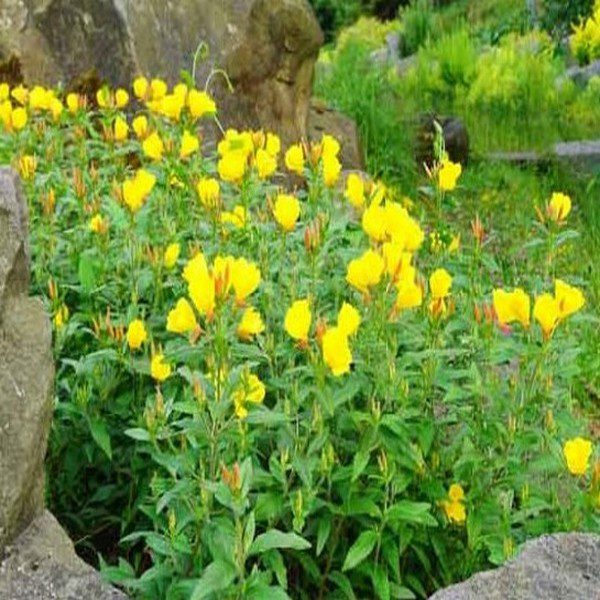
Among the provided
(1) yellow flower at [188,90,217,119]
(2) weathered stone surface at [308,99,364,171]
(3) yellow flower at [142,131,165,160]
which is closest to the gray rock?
(2) weathered stone surface at [308,99,364,171]

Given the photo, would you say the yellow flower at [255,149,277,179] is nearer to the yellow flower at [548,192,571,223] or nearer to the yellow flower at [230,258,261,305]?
the yellow flower at [548,192,571,223]

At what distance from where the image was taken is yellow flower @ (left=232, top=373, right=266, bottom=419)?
2.43 m

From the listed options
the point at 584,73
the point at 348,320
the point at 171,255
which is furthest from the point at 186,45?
the point at 584,73

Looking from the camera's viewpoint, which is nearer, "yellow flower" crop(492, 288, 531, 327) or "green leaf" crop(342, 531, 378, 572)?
"green leaf" crop(342, 531, 378, 572)

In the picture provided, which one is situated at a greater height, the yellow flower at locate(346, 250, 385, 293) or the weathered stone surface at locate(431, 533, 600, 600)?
the yellow flower at locate(346, 250, 385, 293)

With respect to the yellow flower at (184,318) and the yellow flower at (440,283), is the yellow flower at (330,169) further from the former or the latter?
the yellow flower at (184,318)

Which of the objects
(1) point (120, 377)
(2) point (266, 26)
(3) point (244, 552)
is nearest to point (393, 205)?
(1) point (120, 377)

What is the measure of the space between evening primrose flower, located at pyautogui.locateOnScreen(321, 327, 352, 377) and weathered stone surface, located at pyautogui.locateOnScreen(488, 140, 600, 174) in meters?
6.32

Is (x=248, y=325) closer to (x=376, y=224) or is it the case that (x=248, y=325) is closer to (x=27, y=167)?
(x=376, y=224)

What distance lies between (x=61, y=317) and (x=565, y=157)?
6.45 metres

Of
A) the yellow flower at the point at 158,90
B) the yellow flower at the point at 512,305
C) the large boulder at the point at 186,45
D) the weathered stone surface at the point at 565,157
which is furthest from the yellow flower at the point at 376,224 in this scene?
the weathered stone surface at the point at 565,157

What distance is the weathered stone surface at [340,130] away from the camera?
7686 mm

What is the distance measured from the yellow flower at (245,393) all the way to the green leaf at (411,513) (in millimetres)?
371

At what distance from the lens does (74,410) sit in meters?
3.03
